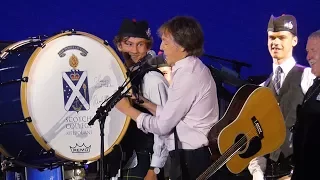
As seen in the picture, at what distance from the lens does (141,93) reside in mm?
3100

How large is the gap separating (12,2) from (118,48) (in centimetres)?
165

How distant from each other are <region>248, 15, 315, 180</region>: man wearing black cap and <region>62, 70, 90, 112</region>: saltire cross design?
1.05 meters

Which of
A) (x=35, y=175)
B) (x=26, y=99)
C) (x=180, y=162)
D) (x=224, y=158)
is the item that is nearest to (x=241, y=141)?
(x=224, y=158)

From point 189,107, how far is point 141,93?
1.62 ft

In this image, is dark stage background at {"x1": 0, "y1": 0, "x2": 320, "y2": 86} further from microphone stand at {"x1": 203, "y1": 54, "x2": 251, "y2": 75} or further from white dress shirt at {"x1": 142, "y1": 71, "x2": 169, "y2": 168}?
white dress shirt at {"x1": 142, "y1": 71, "x2": 169, "y2": 168}

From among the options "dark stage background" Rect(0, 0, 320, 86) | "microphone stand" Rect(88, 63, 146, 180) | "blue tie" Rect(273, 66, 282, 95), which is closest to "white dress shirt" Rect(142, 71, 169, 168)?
"microphone stand" Rect(88, 63, 146, 180)

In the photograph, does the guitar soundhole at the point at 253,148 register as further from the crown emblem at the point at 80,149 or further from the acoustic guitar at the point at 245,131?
the crown emblem at the point at 80,149

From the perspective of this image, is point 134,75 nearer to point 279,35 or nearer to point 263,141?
point 263,141

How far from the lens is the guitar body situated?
283 cm

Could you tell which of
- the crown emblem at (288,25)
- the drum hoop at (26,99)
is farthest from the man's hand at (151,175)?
the crown emblem at (288,25)

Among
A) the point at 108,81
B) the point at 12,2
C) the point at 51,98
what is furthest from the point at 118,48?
the point at 12,2

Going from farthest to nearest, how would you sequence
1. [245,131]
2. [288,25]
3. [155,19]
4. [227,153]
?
[155,19] < [288,25] < [245,131] < [227,153]

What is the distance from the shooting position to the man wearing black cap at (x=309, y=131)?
190 centimetres

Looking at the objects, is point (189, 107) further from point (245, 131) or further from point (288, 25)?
point (288, 25)
